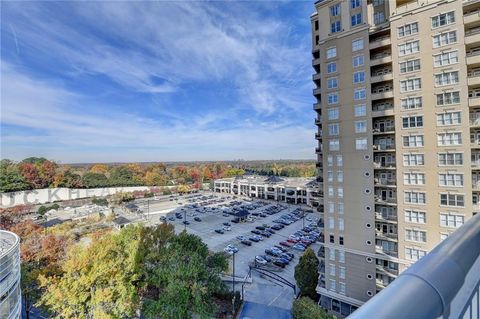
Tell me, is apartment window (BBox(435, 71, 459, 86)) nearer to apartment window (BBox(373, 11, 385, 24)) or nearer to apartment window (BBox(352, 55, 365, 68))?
apartment window (BBox(352, 55, 365, 68))

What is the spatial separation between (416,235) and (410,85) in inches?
247

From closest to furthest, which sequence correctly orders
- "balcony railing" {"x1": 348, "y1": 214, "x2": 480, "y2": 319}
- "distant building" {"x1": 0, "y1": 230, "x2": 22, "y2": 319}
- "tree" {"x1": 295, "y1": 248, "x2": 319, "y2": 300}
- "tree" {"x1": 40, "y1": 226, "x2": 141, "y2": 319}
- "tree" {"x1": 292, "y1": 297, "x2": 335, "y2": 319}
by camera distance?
"balcony railing" {"x1": 348, "y1": 214, "x2": 480, "y2": 319}
"distant building" {"x1": 0, "y1": 230, "x2": 22, "y2": 319}
"tree" {"x1": 40, "y1": 226, "x2": 141, "y2": 319}
"tree" {"x1": 292, "y1": 297, "x2": 335, "y2": 319}
"tree" {"x1": 295, "y1": 248, "x2": 319, "y2": 300}

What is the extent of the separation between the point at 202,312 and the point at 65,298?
15.0ft

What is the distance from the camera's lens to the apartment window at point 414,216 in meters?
10.7

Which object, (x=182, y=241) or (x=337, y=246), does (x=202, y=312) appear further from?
(x=337, y=246)

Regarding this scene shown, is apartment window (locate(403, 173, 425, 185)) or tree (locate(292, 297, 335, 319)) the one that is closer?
tree (locate(292, 297, 335, 319))

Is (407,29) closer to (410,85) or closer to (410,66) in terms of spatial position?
(410,66)

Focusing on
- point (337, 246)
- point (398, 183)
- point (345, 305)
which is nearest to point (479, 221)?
point (398, 183)

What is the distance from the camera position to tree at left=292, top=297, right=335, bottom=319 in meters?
9.61

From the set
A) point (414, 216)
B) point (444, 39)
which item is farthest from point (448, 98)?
point (414, 216)

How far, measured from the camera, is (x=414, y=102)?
10.7 metres

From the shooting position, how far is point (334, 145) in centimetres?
1236

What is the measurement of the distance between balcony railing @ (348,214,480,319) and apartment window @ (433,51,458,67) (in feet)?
39.7

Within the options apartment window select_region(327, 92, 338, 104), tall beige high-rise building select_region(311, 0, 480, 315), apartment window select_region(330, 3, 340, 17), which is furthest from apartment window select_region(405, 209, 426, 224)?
apartment window select_region(330, 3, 340, 17)
